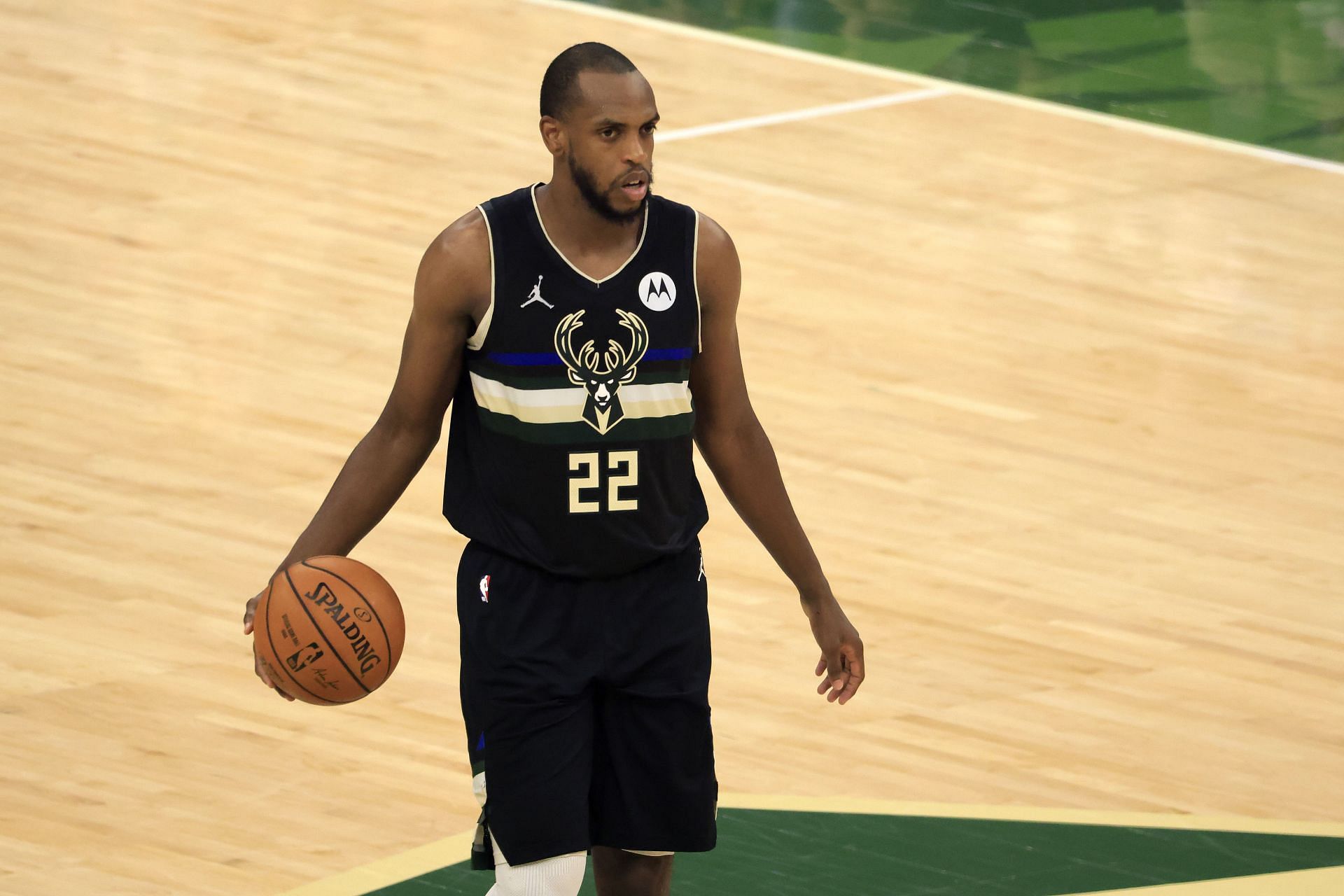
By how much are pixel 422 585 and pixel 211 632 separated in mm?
695

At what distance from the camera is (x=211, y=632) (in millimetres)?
6758

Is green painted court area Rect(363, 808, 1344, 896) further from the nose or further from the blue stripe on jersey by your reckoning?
the nose

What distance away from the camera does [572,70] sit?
4055 mm

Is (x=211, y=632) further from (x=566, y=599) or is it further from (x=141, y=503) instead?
(x=566, y=599)

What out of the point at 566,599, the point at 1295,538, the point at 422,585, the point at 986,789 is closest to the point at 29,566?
the point at 422,585

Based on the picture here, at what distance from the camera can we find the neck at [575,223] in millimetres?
4109

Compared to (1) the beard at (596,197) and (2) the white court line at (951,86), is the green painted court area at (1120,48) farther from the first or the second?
(1) the beard at (596,197)

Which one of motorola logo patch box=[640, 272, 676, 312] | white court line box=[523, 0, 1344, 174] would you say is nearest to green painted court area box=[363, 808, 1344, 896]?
motorola logo patch box=[640, 272, 676, 312]

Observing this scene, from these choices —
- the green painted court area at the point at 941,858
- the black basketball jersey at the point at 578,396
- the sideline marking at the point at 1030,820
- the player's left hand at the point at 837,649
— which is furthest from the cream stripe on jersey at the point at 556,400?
the sideline marking at the point at 1030,820

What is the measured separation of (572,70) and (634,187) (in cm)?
23

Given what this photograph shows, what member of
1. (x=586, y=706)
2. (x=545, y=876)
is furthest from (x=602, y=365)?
(x=545, y=876)

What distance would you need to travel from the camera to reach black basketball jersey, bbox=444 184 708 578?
4.09 meters

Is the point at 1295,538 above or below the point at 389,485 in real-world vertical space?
below

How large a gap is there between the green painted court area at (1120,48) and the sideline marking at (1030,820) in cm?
735
